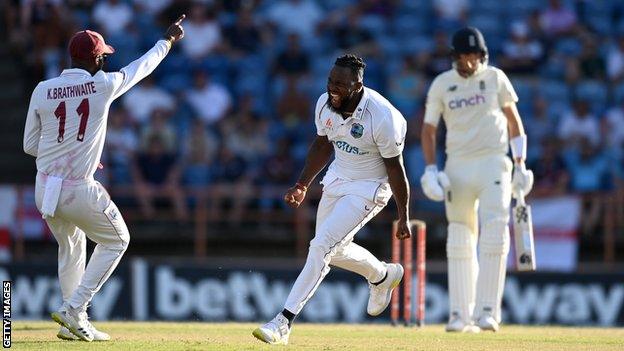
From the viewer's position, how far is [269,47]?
20094mm

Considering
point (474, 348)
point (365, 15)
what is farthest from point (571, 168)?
point (474, 348)

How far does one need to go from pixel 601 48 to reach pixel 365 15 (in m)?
3.32

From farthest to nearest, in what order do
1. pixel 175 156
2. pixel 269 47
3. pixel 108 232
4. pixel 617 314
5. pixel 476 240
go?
pixel 269 47
pixel 175 156
pixel 617 314
pixel 476 240
pixel 108 232

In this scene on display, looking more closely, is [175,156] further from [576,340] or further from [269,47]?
[576,340]

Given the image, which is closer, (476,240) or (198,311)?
(476,240)

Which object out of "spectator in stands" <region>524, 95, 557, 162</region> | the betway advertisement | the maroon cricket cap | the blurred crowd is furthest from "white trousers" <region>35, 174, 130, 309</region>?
"spectator in stands" <region>524, 95, 557, 162</region>

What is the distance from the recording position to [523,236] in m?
12.0

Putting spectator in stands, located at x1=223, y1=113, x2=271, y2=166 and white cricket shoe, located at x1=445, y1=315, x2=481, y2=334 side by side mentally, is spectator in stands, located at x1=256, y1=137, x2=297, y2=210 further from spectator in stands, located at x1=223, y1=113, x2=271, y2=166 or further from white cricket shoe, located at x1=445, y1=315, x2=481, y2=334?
white cricket shoe, located at x1=445, y1=315, x2=481, y2=334

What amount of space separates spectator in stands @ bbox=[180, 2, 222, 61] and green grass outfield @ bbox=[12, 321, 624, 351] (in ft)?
25.7

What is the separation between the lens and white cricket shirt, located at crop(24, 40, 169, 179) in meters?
9.71

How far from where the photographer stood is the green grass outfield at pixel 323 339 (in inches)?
383

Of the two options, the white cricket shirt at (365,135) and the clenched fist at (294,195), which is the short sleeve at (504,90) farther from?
the clenched fist at (294,195)

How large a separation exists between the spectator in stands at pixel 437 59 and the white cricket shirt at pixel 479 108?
24.6ft

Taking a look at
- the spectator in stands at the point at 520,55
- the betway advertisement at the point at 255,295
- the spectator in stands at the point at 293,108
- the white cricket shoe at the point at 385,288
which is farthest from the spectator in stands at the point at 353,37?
the white cricket shoe at the point at 385,288
